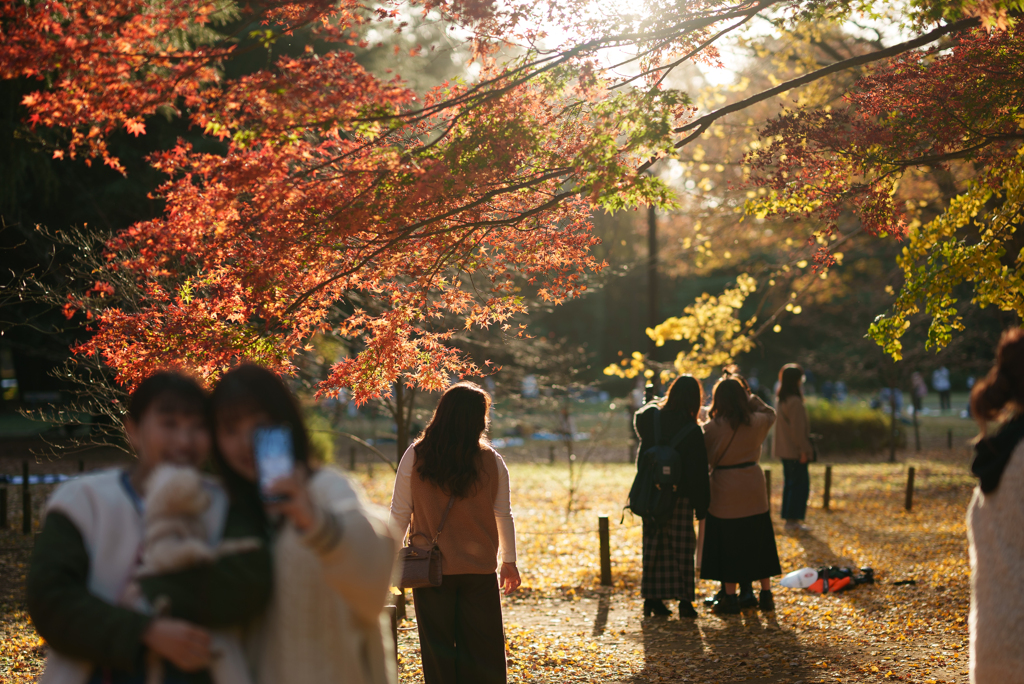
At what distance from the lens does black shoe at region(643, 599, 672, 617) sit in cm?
757

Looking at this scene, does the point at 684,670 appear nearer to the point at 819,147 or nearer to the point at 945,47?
the point at 819,147

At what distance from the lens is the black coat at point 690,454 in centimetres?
706

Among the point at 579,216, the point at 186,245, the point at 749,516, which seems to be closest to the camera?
the point at 186,245

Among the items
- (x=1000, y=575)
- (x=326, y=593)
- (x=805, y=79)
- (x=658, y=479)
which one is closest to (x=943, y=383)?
(x=658, y=479)

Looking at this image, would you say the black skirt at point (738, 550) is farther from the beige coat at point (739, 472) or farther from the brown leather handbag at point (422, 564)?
the brown leather handbag at point (422, 564)

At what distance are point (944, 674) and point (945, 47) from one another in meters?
4.52

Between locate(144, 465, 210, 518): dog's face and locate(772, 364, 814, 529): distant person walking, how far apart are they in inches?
398

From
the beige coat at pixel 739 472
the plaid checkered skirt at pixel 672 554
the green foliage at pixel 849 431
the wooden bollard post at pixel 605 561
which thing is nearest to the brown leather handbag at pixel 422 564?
the plaid checkered skirt at pixel 672 554

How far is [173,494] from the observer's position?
1902 millimetres

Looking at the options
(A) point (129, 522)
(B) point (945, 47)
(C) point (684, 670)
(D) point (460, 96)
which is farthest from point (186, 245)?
(B) point (945, 47)

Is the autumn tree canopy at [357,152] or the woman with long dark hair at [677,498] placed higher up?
the autumn tree canopy at [357,152]

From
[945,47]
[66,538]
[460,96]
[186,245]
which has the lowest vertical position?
[66,538]

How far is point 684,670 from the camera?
19.6ft

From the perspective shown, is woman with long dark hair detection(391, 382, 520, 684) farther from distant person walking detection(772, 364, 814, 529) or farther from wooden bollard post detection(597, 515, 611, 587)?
distant person walking detection(772, 364, 814, 529)
